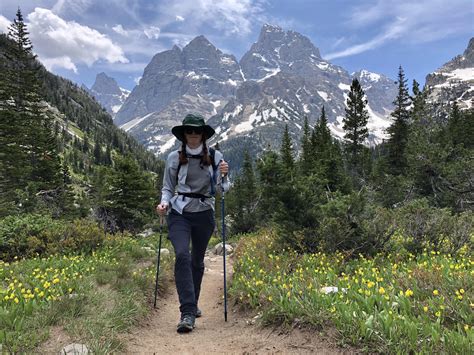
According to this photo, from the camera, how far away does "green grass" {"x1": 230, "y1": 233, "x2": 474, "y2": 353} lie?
3.46 m

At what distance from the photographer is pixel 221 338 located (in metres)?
4.88

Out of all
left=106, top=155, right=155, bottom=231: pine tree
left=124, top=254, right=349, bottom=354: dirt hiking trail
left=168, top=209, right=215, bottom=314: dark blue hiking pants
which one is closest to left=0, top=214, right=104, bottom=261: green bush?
left=124, top=254, right=349, bottom=354: dirt hiking trail

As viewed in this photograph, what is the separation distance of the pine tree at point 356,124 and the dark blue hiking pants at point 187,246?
3876 cm

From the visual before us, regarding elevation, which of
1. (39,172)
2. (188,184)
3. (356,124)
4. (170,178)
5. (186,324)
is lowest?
(186,324)

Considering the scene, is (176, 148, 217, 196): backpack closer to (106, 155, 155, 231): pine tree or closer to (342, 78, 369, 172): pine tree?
(106, 155, 155, 231): pine tree

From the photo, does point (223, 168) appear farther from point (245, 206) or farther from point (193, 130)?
point (245, 206)

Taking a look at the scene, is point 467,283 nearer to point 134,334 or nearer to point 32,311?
point 134,334

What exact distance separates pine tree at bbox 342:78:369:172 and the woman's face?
3883cm

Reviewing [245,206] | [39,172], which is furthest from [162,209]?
[39,172]

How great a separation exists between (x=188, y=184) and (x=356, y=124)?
40539 mm

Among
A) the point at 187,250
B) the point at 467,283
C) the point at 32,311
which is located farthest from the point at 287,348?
the point at 32,311

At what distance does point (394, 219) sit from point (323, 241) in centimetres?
180

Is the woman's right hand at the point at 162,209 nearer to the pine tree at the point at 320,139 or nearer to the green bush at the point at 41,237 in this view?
the green bush at the point at 41,237

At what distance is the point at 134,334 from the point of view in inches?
192
